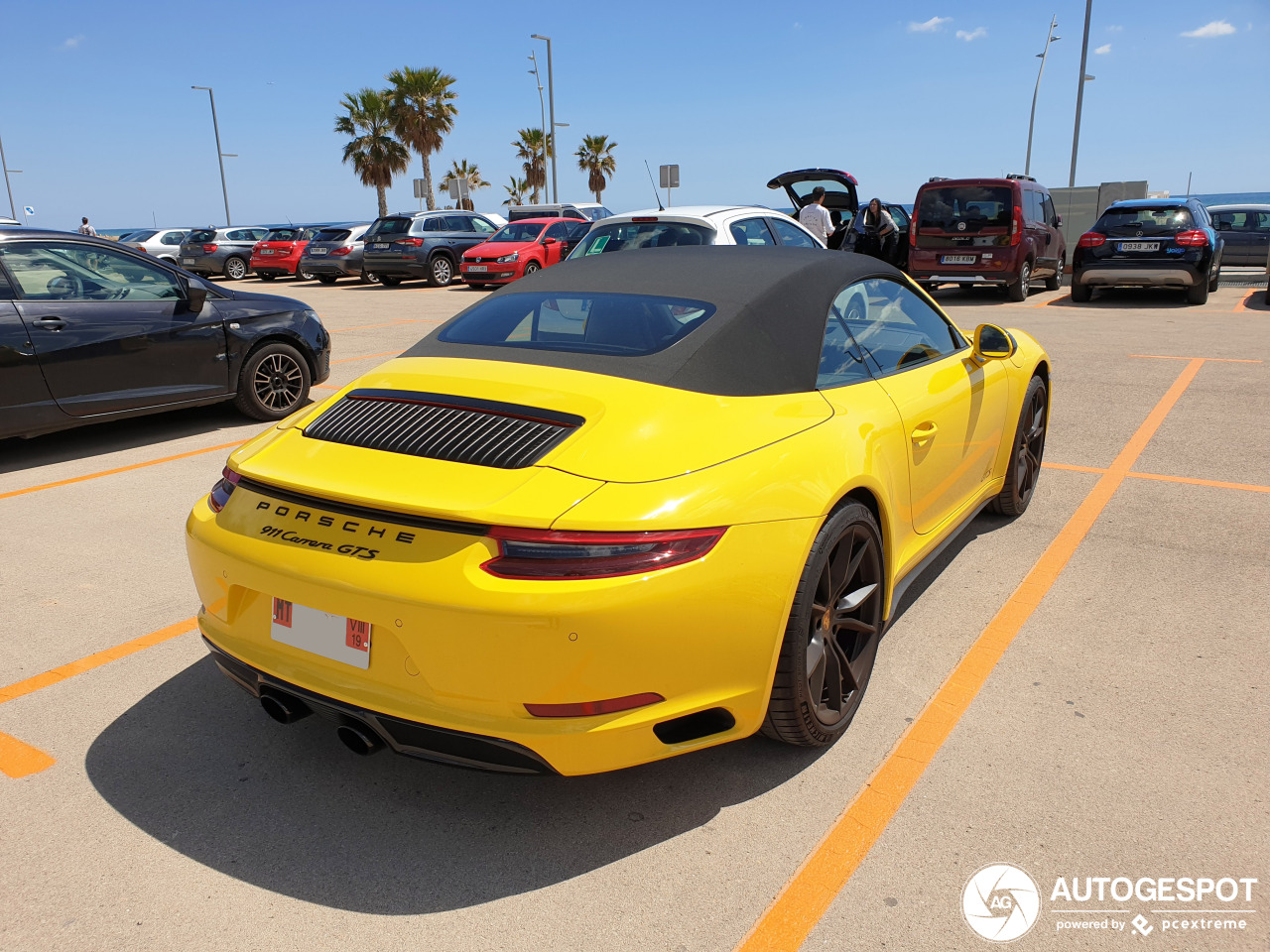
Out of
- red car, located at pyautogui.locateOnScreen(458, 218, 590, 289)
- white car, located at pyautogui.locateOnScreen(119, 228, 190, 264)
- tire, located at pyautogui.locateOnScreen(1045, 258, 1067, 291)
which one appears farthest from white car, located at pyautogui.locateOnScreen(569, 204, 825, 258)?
white car, located at pyautogui.locateOnScreen(119, 228, 190, 264)

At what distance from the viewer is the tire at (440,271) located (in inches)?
880

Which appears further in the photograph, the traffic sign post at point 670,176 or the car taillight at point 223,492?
the traffic sign post at point 670,176

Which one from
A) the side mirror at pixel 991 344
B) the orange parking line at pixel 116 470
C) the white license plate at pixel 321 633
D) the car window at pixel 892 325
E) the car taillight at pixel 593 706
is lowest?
the orange parking line at pixel 116 470

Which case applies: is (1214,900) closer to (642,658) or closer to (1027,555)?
(642,658)

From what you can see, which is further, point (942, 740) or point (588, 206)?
point (588, 206)

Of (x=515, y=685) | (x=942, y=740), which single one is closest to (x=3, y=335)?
(x=515, y=685)

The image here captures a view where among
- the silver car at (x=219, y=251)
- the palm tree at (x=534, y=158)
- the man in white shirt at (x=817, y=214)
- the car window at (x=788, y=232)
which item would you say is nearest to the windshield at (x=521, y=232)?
the man in white shirt at (x=817, y=214)

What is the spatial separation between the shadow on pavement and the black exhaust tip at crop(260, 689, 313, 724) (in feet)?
0.97

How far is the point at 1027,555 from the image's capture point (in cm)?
446

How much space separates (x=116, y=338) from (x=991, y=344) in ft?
18.4

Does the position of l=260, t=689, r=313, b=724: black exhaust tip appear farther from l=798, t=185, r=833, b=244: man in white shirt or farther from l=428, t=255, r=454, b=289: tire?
l=428, t=255, r=454, b=289: tire

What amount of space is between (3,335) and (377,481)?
4916mm

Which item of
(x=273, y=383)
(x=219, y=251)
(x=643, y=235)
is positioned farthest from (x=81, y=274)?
(x=219, y=251)

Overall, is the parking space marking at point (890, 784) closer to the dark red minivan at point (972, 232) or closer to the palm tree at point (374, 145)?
the dark red minivan at point (972, 232)
